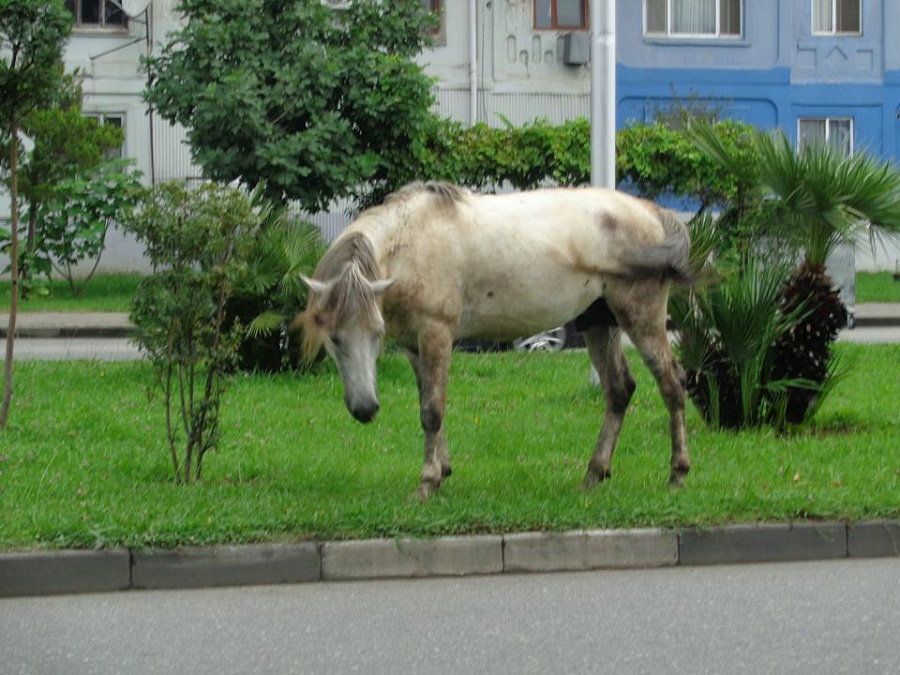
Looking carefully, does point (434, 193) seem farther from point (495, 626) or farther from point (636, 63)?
point (636, 63)

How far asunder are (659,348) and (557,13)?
2369 cm

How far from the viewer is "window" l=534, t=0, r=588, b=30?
31.4m

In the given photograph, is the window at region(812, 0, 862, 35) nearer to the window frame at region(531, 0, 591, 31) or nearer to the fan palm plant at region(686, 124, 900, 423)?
the window frame at region(531, 0, 591, 31)

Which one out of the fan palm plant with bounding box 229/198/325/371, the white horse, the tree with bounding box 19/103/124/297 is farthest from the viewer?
the tree with bounding box 19/103/124/297

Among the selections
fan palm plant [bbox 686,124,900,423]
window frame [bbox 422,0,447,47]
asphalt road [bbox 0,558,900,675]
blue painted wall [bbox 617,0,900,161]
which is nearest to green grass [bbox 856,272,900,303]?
blue painted wall [bbox 617,0,900,161]

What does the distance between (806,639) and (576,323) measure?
11.6ft

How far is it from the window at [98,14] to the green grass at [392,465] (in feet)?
59.2

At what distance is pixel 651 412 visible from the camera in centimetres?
1180

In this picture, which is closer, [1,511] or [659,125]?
[1,511]

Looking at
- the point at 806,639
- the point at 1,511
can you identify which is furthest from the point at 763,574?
the point at 1,511

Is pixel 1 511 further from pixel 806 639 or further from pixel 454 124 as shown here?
pixel 454 124

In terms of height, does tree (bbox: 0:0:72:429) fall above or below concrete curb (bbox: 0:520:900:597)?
above

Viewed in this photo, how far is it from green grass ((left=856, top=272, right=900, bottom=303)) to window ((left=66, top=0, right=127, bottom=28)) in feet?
51.8

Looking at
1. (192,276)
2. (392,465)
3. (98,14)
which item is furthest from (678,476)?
(98,14)
